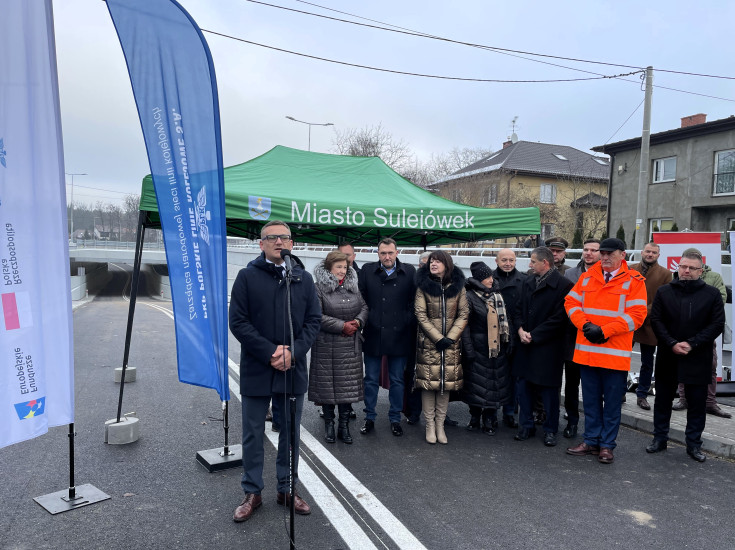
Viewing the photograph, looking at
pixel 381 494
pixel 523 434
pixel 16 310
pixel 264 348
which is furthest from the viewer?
pixel 523 434

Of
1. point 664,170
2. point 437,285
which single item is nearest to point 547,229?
point 664,170

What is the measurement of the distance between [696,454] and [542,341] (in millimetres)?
1741

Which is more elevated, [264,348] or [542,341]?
[264,348]

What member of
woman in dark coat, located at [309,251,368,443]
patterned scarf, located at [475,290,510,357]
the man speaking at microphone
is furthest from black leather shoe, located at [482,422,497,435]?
the man speaking at microphone

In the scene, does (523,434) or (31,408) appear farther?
(523,434)

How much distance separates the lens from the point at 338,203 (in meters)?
6.71

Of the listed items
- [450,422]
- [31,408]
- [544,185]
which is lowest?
[450,422]

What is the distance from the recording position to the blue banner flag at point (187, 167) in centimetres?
380

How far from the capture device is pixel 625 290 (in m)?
4.86

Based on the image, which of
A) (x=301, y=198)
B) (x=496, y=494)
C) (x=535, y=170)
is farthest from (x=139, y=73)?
(x=535, y=170)

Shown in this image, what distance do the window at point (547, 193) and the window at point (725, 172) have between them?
49.3 feet

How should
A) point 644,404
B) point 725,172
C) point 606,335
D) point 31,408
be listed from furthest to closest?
point 725,172 → point 644,404 → point 606,335 → point 31,408

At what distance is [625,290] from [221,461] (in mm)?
3979

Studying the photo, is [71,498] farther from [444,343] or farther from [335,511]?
[444,343]
